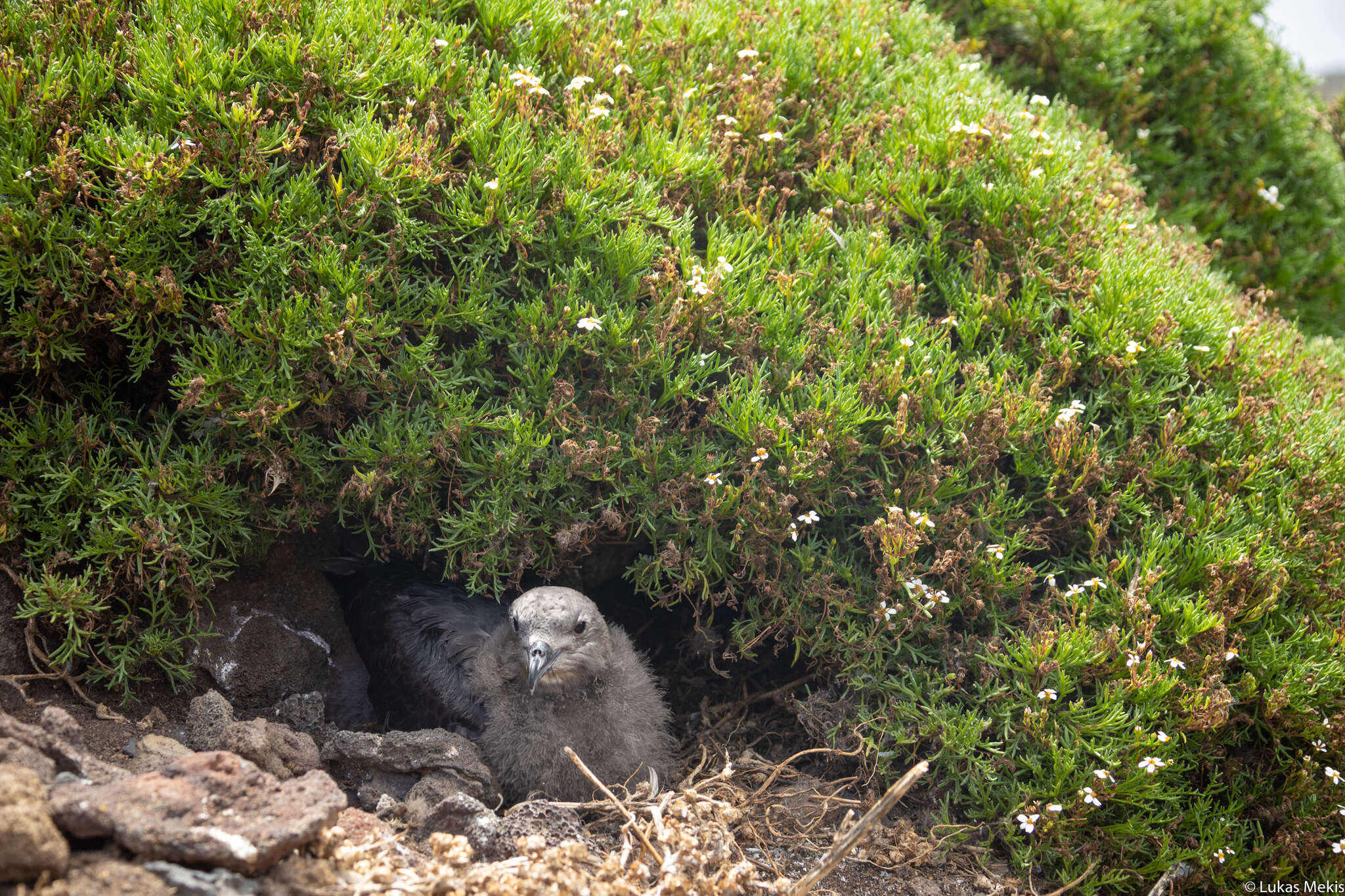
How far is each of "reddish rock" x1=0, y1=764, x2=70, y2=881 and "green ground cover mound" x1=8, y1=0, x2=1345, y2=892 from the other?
118 cm

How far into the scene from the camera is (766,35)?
16.4ft

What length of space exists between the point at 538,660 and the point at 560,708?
41cm

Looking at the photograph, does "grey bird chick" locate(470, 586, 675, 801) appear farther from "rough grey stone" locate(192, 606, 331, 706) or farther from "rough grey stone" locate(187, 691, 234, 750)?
"rough grey stone" locate(187, 691, 234, 750)

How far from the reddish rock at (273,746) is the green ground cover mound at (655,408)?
0.60 meters

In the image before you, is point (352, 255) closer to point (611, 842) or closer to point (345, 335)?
point (345, 335)

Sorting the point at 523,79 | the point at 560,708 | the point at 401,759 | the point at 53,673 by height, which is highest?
the point at 523,79

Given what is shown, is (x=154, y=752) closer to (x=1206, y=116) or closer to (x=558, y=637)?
(x=558, y=637)

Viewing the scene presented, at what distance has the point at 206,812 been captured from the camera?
8.17 feet

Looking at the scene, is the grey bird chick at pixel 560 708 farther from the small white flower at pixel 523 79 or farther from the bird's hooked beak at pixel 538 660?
the small white flower at pixel 523 79

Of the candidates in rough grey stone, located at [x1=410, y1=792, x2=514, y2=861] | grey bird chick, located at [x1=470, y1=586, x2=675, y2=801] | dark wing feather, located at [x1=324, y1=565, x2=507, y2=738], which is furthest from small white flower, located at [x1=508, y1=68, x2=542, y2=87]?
rough grey stone, located at [x1=410, y1=792, x2=514, y2=861]

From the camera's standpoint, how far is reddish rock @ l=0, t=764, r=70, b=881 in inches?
87.0

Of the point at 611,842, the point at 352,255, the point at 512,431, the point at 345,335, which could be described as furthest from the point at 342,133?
the point at 611,842

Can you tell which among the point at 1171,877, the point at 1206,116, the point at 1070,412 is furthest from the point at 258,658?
the point at 1206,116

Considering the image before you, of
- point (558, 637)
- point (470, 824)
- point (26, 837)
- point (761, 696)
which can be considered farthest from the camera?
point (761, 696)
